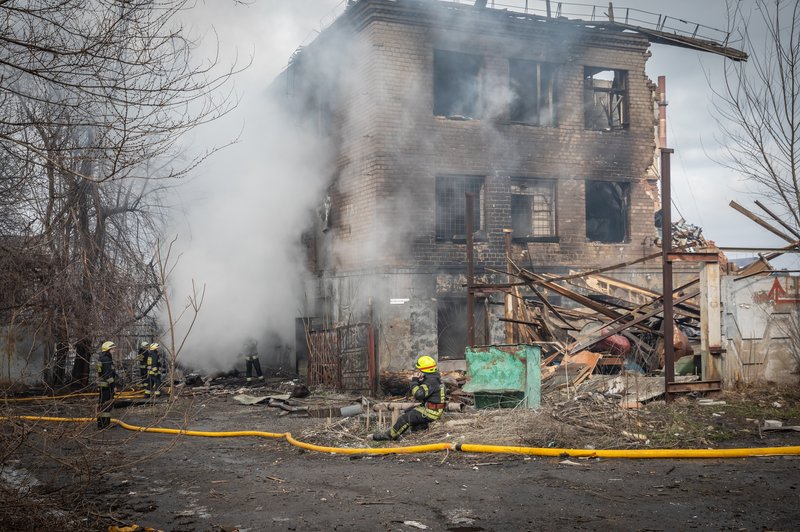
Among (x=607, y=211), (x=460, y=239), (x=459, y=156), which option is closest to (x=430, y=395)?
(x=460, y=239)

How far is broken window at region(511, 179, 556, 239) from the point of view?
62.0 feet

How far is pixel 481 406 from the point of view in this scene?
36.8 ft

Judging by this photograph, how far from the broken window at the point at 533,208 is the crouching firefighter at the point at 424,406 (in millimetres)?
9424

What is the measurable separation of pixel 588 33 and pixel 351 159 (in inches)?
297

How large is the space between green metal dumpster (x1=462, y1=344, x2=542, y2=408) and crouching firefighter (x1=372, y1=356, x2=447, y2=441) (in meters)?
1.28

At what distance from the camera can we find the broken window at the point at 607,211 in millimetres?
19984

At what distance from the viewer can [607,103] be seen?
67.3 feet

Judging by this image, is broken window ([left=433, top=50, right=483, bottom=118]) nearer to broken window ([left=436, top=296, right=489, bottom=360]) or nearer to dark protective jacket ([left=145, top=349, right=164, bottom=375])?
broken window ([left=436, top=296, right=489, bottom=360])

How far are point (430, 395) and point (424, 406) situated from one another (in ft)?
0.67

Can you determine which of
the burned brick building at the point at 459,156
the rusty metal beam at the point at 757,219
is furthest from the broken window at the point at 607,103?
the rusty metal beam at the point at 757,219

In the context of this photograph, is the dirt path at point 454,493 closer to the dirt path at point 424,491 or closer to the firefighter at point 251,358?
the dirt path at point 424,491

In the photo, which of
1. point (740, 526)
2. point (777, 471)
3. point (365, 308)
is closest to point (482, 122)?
point (365, 308)

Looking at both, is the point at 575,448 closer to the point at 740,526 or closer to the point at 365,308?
the point at 740,526

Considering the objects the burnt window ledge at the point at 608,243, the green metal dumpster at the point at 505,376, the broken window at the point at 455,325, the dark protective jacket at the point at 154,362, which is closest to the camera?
the green metal dumpster at the point at 505,376
